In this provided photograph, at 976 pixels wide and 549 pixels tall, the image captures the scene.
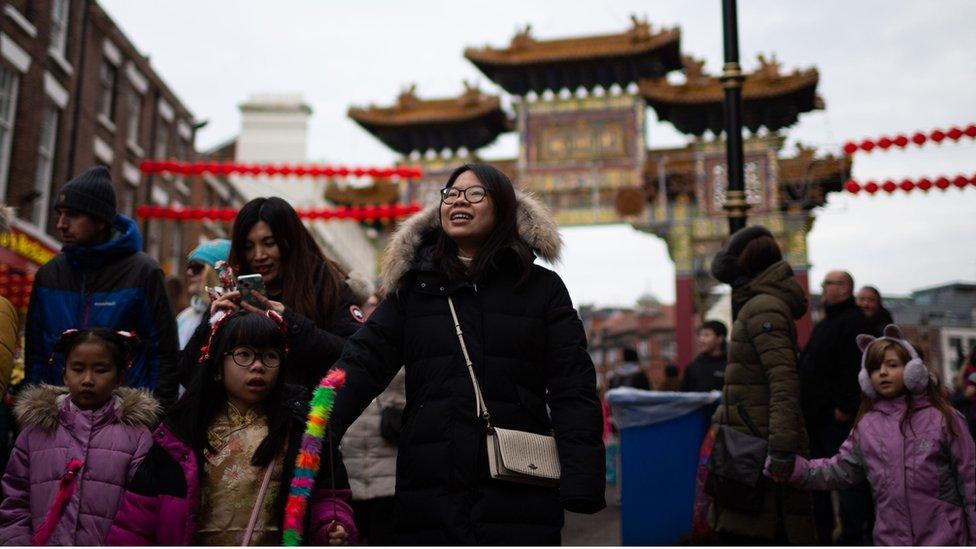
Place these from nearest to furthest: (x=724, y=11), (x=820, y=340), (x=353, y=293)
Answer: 1. (x=353, y=293)
2. (x=820, y=340)
3. (x=724, y=11)

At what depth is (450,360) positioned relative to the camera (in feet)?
9.73

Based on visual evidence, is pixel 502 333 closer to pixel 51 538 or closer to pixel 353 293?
pixel 353 293

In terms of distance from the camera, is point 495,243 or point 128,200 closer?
point 495,243

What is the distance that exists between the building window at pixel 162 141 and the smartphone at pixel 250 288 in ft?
66.1

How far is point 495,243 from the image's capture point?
3152 mm

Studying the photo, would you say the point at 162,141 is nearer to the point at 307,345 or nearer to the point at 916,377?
the point at 307,345

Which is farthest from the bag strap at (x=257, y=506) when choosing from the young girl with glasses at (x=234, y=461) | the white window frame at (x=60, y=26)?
the white window frame at (x=60, y=26)

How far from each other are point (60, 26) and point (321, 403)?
636 inches

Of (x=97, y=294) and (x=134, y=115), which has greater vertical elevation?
(x=134, y=115)

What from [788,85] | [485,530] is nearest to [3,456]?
[485,530]

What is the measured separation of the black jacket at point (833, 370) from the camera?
5605 millimetres

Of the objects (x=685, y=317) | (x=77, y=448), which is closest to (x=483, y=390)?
(x=77, y=448)

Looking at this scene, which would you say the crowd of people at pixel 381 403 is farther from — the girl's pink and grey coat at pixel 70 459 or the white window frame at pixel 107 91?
the white window frame at pixel 107 91

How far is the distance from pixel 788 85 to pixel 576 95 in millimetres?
5781
